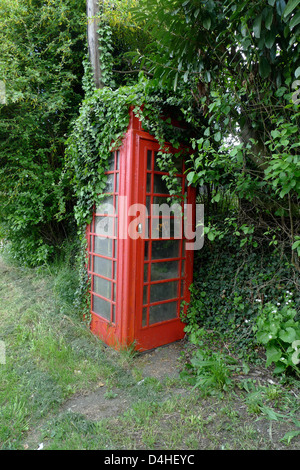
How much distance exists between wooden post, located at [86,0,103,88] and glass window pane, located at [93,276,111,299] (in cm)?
330

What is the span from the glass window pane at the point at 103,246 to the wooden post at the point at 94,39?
9.06 ft

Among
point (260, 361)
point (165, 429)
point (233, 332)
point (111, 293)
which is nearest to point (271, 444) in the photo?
point (165, 429)

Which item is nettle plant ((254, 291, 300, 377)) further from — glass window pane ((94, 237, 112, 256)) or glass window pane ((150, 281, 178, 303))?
glass window pane ((94, 237, 112, 256))

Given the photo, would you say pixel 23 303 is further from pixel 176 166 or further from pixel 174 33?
pixel 174 33

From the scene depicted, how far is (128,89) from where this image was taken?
3309 mm

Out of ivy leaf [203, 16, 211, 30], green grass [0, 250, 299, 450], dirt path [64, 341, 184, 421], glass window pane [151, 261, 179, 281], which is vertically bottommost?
dirt path [64, 341, 184, 421]

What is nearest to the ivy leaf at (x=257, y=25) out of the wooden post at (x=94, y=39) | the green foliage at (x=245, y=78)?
the green foliage at (x=245, y=78)

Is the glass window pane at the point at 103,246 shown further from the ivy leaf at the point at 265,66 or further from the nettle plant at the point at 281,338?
the ivy leaf at the point at 265,66

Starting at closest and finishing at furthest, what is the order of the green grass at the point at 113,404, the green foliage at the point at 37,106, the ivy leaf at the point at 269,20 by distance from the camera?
the ivy leaf at the point at 269,20 → the green grass at the point at 113,404 → the green foliage at the point at 37,106

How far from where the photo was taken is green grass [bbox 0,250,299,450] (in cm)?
217

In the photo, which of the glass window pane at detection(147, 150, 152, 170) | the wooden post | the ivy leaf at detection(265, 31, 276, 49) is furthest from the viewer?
the wooden post

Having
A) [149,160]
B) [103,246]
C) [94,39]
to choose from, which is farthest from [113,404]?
[94,39]

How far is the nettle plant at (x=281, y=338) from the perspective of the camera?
8.68ft

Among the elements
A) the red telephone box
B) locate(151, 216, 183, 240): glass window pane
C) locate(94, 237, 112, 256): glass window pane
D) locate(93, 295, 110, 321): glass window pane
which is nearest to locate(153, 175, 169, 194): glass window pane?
the red telephone box
